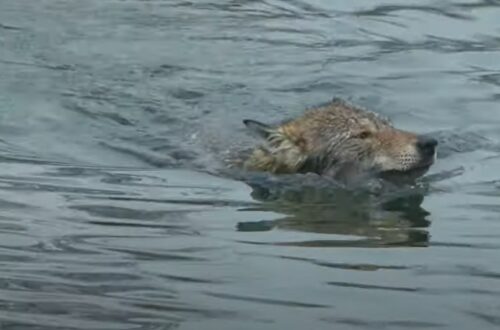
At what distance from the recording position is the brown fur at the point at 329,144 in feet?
31.7

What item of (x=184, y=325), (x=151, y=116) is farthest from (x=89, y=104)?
(x=184, y=325)

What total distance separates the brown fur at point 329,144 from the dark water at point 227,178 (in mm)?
371

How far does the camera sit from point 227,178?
371 inches

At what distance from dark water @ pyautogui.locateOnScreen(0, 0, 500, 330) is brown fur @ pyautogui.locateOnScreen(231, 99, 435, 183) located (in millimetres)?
371

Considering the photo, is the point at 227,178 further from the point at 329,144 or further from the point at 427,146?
the point at 427,146

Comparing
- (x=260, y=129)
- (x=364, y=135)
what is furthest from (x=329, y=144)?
(x=260, y=129)

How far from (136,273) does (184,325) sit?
85 centimetres

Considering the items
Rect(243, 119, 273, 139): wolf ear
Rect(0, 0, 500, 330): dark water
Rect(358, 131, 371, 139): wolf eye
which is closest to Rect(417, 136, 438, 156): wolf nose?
Rect(0, 0, 500, 330): dark water

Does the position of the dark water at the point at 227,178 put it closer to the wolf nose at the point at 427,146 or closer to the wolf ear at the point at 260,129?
the wolf nose at the point at 427,146

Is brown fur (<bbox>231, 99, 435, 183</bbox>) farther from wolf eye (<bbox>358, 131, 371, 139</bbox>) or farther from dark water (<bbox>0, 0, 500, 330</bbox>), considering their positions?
dark water (<bbox>0, 0, 500, 330</bbox>)

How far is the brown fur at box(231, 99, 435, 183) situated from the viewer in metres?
9.67

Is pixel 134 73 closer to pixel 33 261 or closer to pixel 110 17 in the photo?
pixel 110 17

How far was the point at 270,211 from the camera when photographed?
809cm

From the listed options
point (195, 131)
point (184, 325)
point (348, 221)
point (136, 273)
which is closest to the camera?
point (184, 325)
